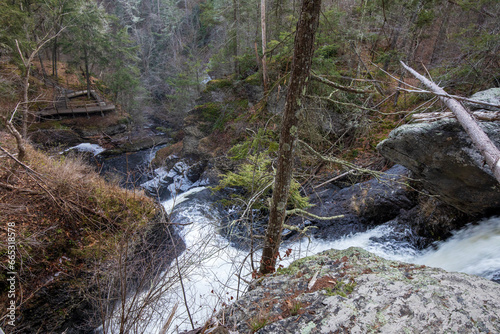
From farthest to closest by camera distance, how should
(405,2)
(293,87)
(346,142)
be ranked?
(346,142)
(405,2)
(293,87)

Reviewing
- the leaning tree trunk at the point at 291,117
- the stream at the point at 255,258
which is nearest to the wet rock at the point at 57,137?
the stream at the point at 255,258

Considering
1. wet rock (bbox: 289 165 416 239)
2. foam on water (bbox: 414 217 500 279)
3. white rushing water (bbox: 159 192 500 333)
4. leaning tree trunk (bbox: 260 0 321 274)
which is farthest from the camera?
wet rock (bbox: 289 165 416 239)

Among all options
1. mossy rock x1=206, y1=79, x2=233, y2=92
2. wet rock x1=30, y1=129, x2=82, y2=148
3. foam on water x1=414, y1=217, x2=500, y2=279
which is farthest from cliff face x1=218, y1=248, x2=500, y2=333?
wet rock x1=30, y1=129, x2=82, y2=148

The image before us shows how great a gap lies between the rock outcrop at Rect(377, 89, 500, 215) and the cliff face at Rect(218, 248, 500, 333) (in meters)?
2.69

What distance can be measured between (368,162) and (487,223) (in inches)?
144

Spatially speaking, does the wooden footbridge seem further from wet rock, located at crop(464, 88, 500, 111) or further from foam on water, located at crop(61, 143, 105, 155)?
wet rock, located at crop(464, 88, 500, 111)

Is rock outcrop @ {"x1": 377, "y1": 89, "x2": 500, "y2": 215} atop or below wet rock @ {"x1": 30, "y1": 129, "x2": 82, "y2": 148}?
atop

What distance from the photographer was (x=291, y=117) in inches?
110

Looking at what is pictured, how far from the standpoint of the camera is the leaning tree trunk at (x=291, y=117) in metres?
2.41

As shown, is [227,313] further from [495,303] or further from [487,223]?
[487,223]

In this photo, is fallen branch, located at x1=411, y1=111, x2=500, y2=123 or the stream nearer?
fallen branch, located at x1=411, y1=111, x2=500, y2=123

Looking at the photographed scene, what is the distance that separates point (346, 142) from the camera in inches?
361

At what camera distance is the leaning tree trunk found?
241 centimetres

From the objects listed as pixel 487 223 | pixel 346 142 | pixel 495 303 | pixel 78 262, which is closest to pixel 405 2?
pixel 346 142
